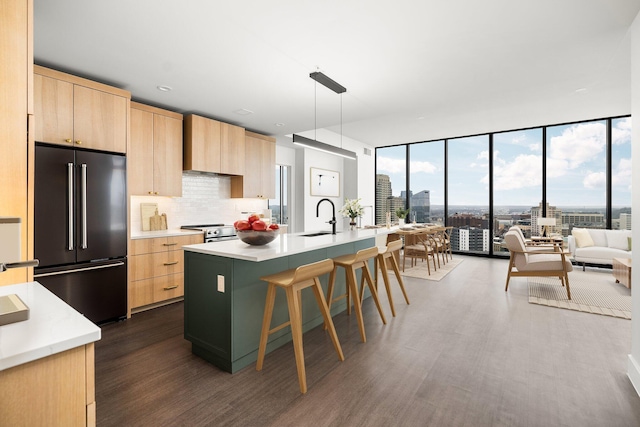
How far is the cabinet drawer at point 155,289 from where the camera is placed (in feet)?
12.0

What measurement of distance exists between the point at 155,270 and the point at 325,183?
452 centimetres

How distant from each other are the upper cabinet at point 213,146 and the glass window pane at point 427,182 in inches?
197

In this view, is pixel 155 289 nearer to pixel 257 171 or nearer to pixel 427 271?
pixel 257 171

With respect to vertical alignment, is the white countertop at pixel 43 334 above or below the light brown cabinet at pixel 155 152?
below

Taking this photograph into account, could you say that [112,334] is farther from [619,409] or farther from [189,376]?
[619,409]

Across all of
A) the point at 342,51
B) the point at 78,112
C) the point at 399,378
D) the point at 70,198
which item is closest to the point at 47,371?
the point at 399,378

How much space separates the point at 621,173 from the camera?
238 inches

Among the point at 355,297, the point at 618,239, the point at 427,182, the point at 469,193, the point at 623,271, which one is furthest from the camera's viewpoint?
the point at 427,182

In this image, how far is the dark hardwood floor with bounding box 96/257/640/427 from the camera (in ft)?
6.15

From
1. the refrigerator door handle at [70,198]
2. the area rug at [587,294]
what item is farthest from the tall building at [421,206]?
the refrigerator door handle at [70,198]

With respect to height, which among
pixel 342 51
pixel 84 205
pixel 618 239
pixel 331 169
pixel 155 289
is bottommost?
pixel 155 289

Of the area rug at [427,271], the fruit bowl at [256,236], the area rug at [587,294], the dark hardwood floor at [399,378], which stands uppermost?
the fruit bowl at [256,236]

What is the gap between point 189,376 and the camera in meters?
2.31

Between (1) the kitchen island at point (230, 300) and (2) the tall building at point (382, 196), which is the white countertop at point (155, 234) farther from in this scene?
(2) the tall building at point (382, 196)
